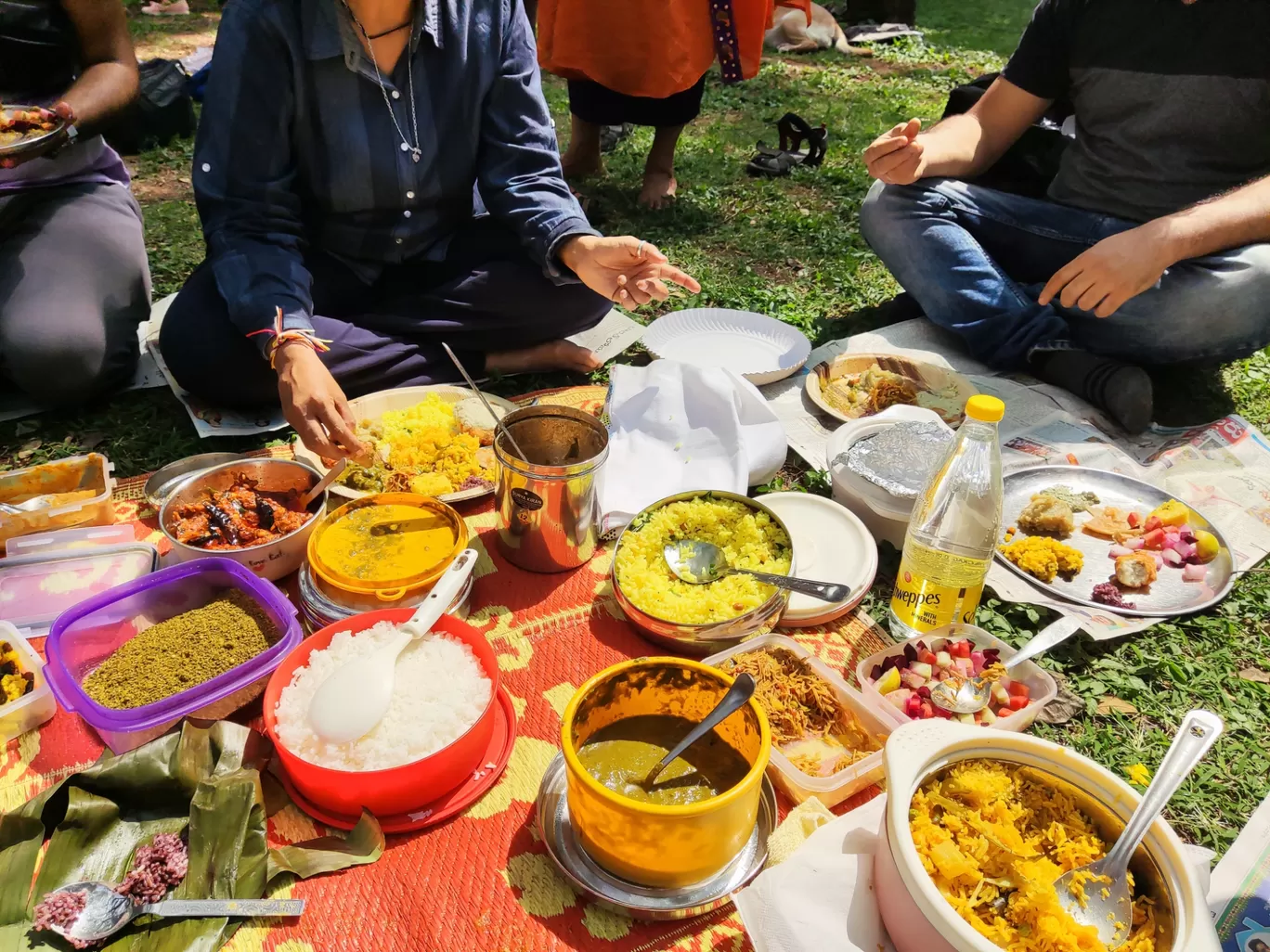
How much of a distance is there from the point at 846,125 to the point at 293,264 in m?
5.15

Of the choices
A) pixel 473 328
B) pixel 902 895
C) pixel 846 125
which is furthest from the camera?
pixel 846 125

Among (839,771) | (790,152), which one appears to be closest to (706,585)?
(839,771)

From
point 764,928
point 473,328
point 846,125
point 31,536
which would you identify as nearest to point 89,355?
point 31,536

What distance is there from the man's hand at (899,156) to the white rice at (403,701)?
95.8 inches

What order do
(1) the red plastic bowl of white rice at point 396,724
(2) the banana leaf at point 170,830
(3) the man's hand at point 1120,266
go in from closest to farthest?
(2) the banana leaf at point 170,830 → (1) the red plastic bowl of white rice at point 396,724 → (3) the man's hand at point 1120,266

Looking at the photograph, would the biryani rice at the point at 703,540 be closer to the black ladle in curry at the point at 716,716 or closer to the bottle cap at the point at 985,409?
the black ladle in curry at the point at 716,716

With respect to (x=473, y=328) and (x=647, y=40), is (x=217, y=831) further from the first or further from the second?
(x=647, y=40)

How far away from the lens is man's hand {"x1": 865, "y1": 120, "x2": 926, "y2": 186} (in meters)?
3.06

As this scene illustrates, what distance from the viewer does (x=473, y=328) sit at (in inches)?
114

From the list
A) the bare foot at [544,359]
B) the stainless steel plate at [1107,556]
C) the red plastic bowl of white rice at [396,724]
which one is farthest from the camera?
the bare foot at [544,359]

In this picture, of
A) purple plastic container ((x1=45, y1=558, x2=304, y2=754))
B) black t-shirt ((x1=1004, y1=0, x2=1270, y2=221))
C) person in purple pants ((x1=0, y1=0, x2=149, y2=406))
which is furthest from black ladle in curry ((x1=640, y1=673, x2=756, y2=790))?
black t-shirt ((x1=1004, y1=0, x2=1270, y2=221))

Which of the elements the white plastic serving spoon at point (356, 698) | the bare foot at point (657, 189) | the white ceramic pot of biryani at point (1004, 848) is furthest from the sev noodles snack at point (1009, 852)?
the bare foot at point (657, 189)

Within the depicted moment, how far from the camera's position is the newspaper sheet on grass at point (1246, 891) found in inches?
55.3

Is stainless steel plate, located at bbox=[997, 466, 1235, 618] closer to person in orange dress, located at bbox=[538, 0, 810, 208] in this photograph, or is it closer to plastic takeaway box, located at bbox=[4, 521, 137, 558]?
plastic takeaway box, located at bbox=[4, 521, 137, 558]
